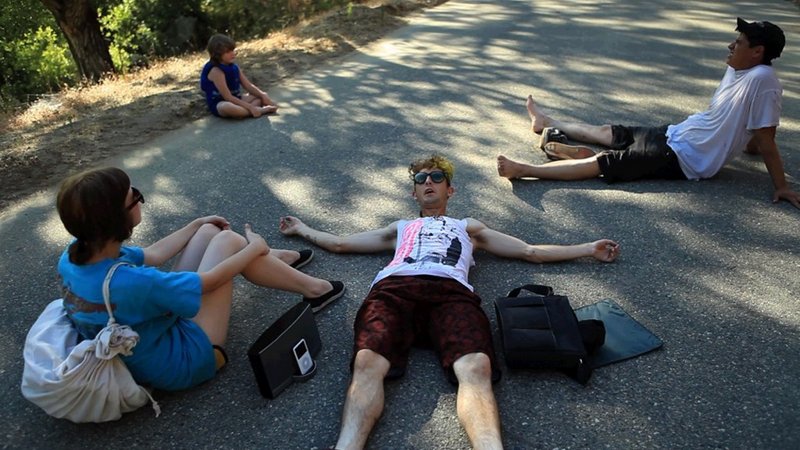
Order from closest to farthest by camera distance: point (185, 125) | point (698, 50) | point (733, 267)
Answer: point (733, 267)
point (185, 125)
point (698, 50)

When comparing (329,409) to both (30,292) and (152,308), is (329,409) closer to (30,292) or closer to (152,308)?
(152,308)

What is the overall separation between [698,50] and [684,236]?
5.73m

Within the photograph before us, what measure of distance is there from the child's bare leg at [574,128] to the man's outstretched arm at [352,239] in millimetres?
2641

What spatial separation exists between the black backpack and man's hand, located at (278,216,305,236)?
184 centimetres

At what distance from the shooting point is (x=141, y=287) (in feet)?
8.60

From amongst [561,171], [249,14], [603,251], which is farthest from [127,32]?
[603,251]

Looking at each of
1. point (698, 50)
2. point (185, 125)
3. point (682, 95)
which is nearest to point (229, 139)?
point (185, 125)

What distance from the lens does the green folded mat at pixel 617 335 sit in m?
3.19

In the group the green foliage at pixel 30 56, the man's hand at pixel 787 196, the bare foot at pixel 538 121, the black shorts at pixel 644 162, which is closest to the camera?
the man's hand at pixel 787 196

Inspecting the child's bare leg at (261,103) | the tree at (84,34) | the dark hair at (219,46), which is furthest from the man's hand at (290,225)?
the tree at (84,34)

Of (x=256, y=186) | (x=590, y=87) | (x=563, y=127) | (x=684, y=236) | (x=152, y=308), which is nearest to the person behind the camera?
(x=152, y=308)

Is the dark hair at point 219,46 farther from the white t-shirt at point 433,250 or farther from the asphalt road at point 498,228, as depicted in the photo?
the white t-shirt at point 433,250

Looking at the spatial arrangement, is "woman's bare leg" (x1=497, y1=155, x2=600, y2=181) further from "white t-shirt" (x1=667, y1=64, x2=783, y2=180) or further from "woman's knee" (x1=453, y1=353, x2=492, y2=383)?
"woman's knee" (x1=453, y1=353, x2=492, y2=383)

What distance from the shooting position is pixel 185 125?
715 centimetres
